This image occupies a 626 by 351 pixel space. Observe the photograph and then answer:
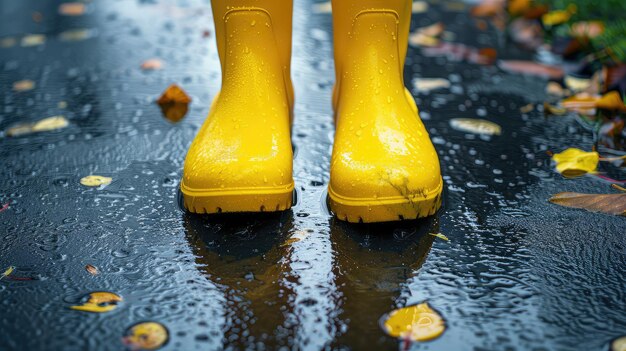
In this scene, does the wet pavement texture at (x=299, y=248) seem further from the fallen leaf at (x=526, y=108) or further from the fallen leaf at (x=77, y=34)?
the fallen leaf at (x=77, y=34)

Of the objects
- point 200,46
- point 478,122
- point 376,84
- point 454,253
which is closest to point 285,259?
point 454,253

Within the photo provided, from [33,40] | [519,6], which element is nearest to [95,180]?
[33,40]

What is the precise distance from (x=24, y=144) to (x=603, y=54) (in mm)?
2226

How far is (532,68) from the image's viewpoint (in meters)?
2.70

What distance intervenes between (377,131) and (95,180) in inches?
30.8

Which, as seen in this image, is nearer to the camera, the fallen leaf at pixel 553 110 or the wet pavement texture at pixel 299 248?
the wet pavement texture at pixel 299 248

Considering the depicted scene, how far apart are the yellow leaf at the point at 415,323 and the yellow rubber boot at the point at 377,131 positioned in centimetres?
29

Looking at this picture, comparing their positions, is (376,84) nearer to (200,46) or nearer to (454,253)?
(454,253)

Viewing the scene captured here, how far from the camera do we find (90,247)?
1436mm

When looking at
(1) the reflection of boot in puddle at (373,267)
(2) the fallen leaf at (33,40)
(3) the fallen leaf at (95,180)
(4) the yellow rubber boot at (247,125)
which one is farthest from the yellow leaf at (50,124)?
(1) the reflection of boot in puddle at (373,267)

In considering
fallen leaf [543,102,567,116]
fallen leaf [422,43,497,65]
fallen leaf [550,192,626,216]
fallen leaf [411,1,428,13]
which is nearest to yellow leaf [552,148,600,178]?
fallen leaf [550,192,626,216]

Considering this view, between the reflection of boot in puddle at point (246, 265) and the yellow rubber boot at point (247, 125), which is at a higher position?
the yellow rubber boot at point (247, 125)

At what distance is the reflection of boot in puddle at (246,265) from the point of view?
3.89 feet

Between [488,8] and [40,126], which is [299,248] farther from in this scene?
[488,8]
